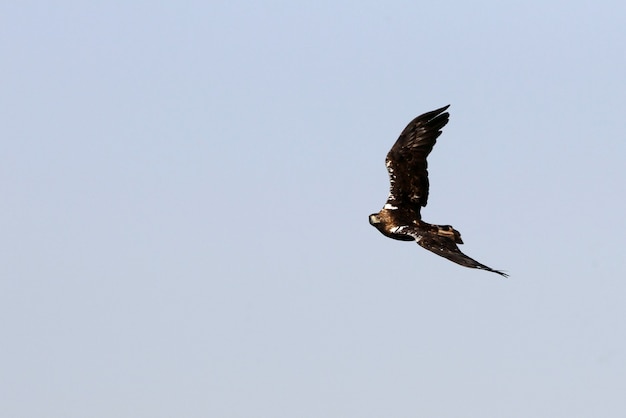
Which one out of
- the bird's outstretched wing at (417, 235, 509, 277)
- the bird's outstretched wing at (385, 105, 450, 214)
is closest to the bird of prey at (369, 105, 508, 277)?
the bird's outstretched wing at (385, 105, 450, 214)

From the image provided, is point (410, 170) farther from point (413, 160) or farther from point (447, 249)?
point (447, 249)

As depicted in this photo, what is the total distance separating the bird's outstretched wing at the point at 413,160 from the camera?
155 feet

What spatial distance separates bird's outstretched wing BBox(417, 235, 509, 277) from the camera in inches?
1484

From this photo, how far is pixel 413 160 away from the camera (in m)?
47.5

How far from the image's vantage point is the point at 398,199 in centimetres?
4744

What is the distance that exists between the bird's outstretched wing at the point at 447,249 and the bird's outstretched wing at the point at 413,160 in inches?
161

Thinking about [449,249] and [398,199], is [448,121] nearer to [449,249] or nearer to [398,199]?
[398,199]

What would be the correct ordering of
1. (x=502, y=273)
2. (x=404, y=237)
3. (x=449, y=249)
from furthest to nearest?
(x=404, y=237) < (x=449, y=249) < (x=502, y=273)

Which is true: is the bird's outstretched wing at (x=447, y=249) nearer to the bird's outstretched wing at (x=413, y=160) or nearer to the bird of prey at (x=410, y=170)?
the bird of prey at (x=410, y=170)

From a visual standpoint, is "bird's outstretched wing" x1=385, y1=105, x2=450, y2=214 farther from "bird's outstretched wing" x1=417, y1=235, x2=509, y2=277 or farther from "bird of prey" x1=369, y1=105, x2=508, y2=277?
"bird's outstretched wing" x1=417, y1=235, x2=509, y2=277

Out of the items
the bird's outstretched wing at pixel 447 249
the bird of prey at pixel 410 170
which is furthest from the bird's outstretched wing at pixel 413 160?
the bird's outstretched wing at pixel 447 249

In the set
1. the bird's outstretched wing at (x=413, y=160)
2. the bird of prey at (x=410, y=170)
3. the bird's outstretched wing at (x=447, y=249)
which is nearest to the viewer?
the bird's outstretched wing at (x=447, y=249)

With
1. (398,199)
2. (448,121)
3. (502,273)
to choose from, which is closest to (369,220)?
(398,199)

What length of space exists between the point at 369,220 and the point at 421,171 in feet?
9.13
